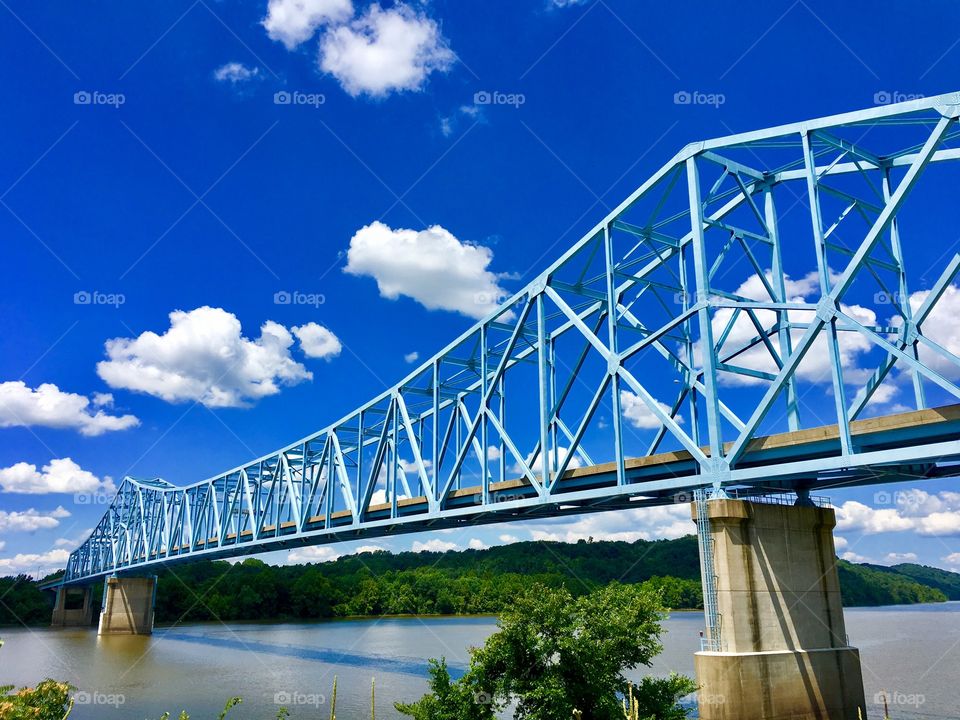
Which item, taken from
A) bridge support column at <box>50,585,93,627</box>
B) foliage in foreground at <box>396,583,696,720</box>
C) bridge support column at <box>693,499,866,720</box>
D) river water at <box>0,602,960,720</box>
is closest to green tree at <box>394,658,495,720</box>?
foliage in foreground at <box>396,583,696,720</box>

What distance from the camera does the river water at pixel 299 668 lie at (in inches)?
1409

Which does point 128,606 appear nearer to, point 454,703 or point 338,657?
point 338,657

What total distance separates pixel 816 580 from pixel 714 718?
5.82 metres

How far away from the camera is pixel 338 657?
6022 centimetres

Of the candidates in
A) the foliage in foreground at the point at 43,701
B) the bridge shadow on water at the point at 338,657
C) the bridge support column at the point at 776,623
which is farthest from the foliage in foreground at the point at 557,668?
the bridge shadow on water at the point at 338,657

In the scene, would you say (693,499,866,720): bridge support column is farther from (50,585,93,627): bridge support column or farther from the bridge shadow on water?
(50,585,93,627): bridge support column

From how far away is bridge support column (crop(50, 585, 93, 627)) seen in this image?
436ft

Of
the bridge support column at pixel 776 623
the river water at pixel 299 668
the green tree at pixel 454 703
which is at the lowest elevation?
the river water at pixel 299 668

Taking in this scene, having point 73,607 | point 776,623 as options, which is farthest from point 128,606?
point 776,623

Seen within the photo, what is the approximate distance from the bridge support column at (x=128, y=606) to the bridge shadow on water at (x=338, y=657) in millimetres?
17228

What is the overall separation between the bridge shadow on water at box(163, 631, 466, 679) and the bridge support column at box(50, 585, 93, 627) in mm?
59847

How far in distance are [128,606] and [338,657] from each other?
56.2m

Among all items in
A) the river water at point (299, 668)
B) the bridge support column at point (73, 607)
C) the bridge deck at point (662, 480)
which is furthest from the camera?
the bridge support column at point (73, 607)

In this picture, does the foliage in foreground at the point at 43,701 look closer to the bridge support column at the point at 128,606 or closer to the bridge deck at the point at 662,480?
the bridge deck at the point at 662,480
